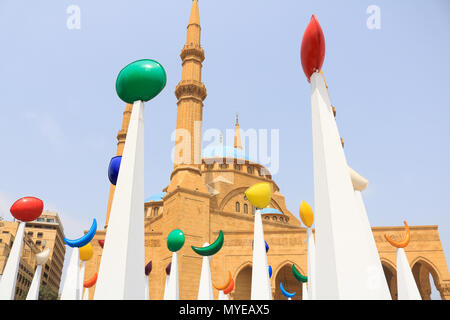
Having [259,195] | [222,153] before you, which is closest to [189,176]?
[222,153]

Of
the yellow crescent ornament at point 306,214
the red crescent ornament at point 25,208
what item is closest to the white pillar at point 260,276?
the yellow crescent ornament at point 306,214

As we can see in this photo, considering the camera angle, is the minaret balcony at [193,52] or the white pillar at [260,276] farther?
the minaret balcony at [193,52]

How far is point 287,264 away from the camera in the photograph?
19.6 metres

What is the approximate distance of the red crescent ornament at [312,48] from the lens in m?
4.01

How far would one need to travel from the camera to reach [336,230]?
128 inches

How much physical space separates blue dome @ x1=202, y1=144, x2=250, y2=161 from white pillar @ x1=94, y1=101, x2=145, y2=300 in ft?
89.9

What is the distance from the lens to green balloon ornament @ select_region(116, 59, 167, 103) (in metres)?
4.63

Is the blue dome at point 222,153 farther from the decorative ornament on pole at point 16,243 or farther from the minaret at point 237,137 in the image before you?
the decorative ornament on pole at point 16,243

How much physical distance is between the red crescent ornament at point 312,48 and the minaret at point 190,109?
17.5m

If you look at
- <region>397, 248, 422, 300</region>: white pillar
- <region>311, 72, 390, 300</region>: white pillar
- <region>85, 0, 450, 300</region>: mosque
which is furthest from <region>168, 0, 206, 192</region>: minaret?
<region>311, 72, 390, 300</region>: white pillar

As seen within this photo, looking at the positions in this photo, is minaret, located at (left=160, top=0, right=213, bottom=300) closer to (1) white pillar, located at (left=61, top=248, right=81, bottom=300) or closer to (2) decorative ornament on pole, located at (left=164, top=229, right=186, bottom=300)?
(2) decorative ornament on pole, located at (left=164, top=229, right=186, bottom=300)

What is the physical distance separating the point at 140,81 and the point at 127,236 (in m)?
2.19
